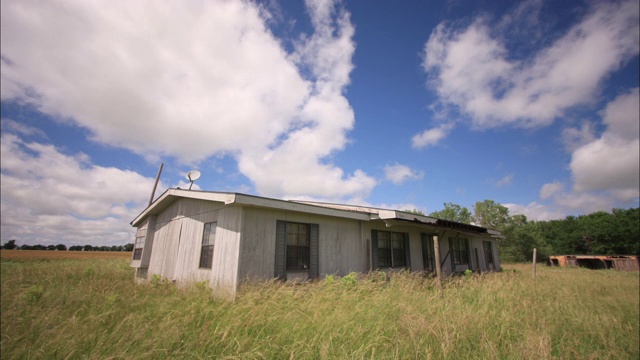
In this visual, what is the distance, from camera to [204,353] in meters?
3.41

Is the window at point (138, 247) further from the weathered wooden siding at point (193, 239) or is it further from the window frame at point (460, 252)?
the window frame at point (460, 252)

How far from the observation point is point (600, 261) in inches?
→ 1270

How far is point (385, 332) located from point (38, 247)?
92.1 metres

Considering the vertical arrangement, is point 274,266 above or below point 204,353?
above

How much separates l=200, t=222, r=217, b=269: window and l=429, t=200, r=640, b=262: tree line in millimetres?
40752

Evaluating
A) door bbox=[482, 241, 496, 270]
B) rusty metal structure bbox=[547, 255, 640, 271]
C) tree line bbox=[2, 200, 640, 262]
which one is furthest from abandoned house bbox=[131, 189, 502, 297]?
tree line bbox=[2, 200, 640, 262]

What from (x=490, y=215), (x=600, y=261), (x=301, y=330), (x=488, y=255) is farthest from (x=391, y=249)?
(x=490, y=215)

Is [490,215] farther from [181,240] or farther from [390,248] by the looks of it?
[181,240]

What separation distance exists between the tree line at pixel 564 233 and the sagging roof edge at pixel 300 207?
3545 cm

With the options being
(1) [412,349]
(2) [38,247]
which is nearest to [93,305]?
(1) [412,349]

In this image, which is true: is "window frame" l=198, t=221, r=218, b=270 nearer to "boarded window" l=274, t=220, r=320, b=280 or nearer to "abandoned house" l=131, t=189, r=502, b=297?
"abandoned house" l=131, t=189, r=502, b=297

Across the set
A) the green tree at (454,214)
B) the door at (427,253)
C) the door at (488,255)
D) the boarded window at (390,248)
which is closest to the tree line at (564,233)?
the green tree at (454,214)

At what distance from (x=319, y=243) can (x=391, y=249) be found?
3954 millimetres

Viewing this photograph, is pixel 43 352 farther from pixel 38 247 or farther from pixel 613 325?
pixel 38 247
